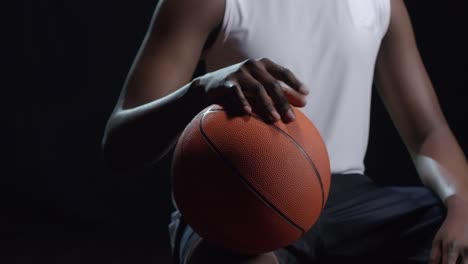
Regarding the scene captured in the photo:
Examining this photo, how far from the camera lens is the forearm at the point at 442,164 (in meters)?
1.38

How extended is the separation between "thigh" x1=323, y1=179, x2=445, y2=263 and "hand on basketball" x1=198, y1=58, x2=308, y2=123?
32cm

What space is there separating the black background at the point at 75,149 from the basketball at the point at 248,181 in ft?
5.76

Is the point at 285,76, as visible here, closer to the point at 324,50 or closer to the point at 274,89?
the point at 274,89

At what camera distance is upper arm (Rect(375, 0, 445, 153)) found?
1.51 m

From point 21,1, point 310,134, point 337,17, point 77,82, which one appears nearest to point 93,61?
point 77,82

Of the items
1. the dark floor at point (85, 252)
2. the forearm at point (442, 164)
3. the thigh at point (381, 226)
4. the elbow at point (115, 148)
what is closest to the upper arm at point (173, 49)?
the elbow at point (115, 148)

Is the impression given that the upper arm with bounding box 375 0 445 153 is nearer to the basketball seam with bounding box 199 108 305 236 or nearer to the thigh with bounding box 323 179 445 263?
the thigh with bounding box 323 179 445 263

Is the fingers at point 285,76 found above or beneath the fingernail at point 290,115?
above

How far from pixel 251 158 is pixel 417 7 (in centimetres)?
178

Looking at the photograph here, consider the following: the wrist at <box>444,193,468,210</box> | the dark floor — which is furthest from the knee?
the dark floor

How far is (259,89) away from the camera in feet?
3.26

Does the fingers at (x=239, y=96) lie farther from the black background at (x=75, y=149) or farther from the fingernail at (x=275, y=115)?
the black background at (x=75, y=149)

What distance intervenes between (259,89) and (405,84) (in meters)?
0.64

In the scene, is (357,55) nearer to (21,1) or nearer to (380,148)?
(380,148)
